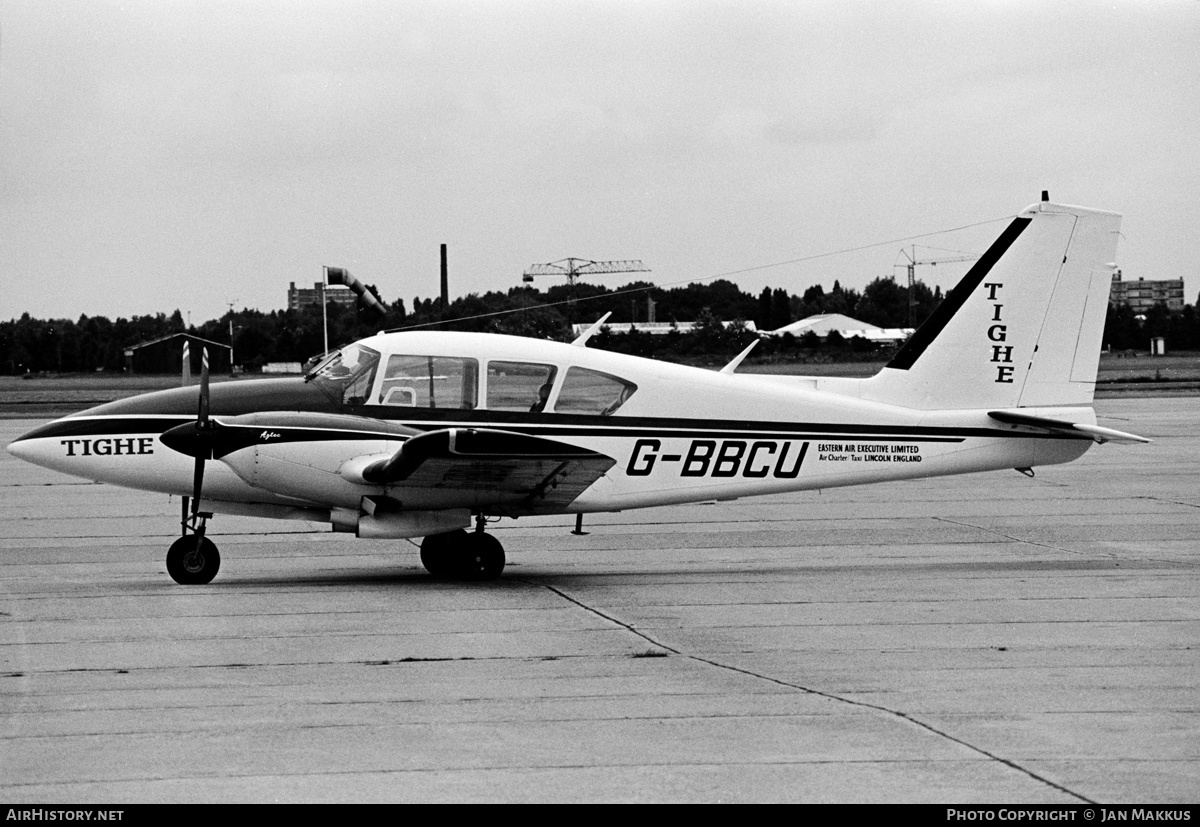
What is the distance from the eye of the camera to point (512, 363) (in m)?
13.3

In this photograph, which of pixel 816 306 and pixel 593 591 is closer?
pixel 593 591

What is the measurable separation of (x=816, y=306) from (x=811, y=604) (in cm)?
10086

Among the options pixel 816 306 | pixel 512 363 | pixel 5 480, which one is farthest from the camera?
pixel 816 306

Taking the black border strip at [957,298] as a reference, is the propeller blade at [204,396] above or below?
below

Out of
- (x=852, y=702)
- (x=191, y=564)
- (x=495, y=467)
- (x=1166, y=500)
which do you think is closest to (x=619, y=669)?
(x=852, y=702)

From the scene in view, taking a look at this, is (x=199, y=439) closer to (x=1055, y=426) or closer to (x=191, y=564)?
(x=191, y=564)

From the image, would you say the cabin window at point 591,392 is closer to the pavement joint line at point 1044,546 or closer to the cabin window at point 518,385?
the cabin window at point 518,385

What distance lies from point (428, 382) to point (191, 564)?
2.71 m

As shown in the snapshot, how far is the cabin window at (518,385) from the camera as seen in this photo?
13305 millimetres

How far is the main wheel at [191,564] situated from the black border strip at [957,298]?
23.4ft

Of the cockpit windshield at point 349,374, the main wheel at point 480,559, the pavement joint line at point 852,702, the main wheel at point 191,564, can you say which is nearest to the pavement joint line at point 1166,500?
the main wheel at point 480,559

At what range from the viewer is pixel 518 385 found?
43.9 ft

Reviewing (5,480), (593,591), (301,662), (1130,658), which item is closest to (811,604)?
(593,591)
